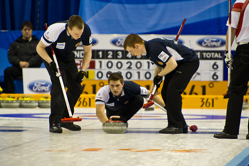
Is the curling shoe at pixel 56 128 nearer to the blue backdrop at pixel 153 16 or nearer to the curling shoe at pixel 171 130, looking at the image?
the curling shoe at pixel 171 130

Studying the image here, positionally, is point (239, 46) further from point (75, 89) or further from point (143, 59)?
point (143, 59)

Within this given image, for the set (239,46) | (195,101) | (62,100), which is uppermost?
(239,46)

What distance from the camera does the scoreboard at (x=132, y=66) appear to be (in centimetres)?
846

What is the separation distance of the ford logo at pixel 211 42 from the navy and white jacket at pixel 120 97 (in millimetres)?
4653

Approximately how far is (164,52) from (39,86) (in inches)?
205

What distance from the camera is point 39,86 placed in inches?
328

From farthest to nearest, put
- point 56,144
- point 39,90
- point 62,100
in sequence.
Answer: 1. point 39,90
2. point 62,100
3. point 56,144

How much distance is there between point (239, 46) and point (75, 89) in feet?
6.19

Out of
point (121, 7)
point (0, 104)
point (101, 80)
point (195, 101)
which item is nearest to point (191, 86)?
point (195, 101)

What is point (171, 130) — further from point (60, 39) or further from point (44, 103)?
Answer: point (44, 103)

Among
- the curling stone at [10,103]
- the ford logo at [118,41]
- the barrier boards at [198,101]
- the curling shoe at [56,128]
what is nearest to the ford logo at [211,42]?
the barrier boards at [198,101]

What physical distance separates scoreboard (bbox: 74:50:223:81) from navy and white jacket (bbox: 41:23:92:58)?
4.33 metres

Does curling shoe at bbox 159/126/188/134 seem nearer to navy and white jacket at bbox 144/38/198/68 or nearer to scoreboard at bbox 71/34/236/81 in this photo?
navy and white jacket at bbox 144/38/198/68

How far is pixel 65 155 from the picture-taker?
7.83 ft
